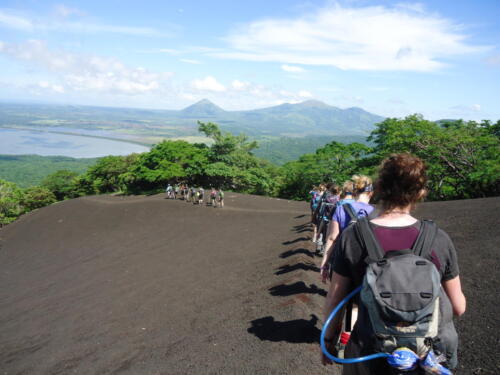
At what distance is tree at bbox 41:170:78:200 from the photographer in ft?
164

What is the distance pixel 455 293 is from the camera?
6.41ft

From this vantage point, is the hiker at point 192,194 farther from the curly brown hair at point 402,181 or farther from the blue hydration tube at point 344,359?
the curly brown hair at point 402,181

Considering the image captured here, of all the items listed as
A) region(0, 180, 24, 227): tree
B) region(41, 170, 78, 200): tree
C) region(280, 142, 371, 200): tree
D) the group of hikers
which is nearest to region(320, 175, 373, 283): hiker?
the group of hikers

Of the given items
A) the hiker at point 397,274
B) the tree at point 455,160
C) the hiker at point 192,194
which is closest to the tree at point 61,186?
the hiker at point 192,194

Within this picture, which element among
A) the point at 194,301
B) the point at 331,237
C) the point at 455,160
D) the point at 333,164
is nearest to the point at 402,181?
the point at 331,237

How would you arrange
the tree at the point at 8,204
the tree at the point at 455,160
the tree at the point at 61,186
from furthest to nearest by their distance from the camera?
the tree at the point at 61,186 → the tree at the point at 8,204 → the tree at the point at 455,160

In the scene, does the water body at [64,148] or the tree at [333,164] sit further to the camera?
the water body at [64,148]

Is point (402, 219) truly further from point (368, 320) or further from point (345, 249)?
point (368, 320)

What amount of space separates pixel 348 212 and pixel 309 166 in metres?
29.5

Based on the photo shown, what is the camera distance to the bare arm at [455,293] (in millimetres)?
1916

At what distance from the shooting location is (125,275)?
1074 centimetres

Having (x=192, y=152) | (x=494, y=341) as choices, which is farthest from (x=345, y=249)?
(x=192, y=152)

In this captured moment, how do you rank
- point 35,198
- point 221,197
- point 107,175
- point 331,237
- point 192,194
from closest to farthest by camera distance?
point 331,237 < point 221,197 < point 192,194 < point 35,198 < point 107,175

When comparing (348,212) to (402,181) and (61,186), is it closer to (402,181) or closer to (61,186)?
(402,181)
